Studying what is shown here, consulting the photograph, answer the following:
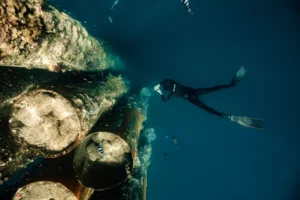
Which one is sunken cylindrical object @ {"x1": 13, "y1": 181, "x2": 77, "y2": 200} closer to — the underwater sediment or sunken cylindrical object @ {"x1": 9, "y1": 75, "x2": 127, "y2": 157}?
the underwater sediment

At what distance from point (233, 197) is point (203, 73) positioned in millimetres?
38551

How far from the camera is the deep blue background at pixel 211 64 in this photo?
15008 mm

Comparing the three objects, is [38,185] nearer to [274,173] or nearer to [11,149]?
[11,149]

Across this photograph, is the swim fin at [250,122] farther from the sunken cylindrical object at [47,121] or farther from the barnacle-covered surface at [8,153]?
the barnacle-covered surface at [8,153]

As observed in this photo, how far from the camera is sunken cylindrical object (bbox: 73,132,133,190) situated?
327cm

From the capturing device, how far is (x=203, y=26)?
16.1 metres

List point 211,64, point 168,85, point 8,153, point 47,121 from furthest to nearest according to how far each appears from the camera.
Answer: point 211,64
point 168,85
point 8,153
point 47,121

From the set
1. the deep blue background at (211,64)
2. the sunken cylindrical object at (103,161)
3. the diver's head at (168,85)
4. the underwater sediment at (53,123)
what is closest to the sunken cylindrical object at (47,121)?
the underwater sediment at (53,123)

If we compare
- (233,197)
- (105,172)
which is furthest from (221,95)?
(233,197)

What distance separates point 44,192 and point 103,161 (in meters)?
1.05

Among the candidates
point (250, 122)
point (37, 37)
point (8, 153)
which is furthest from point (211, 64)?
point (8, 153)

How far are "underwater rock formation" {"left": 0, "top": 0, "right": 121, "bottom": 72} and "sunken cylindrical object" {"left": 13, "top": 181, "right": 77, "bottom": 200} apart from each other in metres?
1.98

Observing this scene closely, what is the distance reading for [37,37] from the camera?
2836 millimetres

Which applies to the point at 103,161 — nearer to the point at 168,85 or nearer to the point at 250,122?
the point at 168,85
